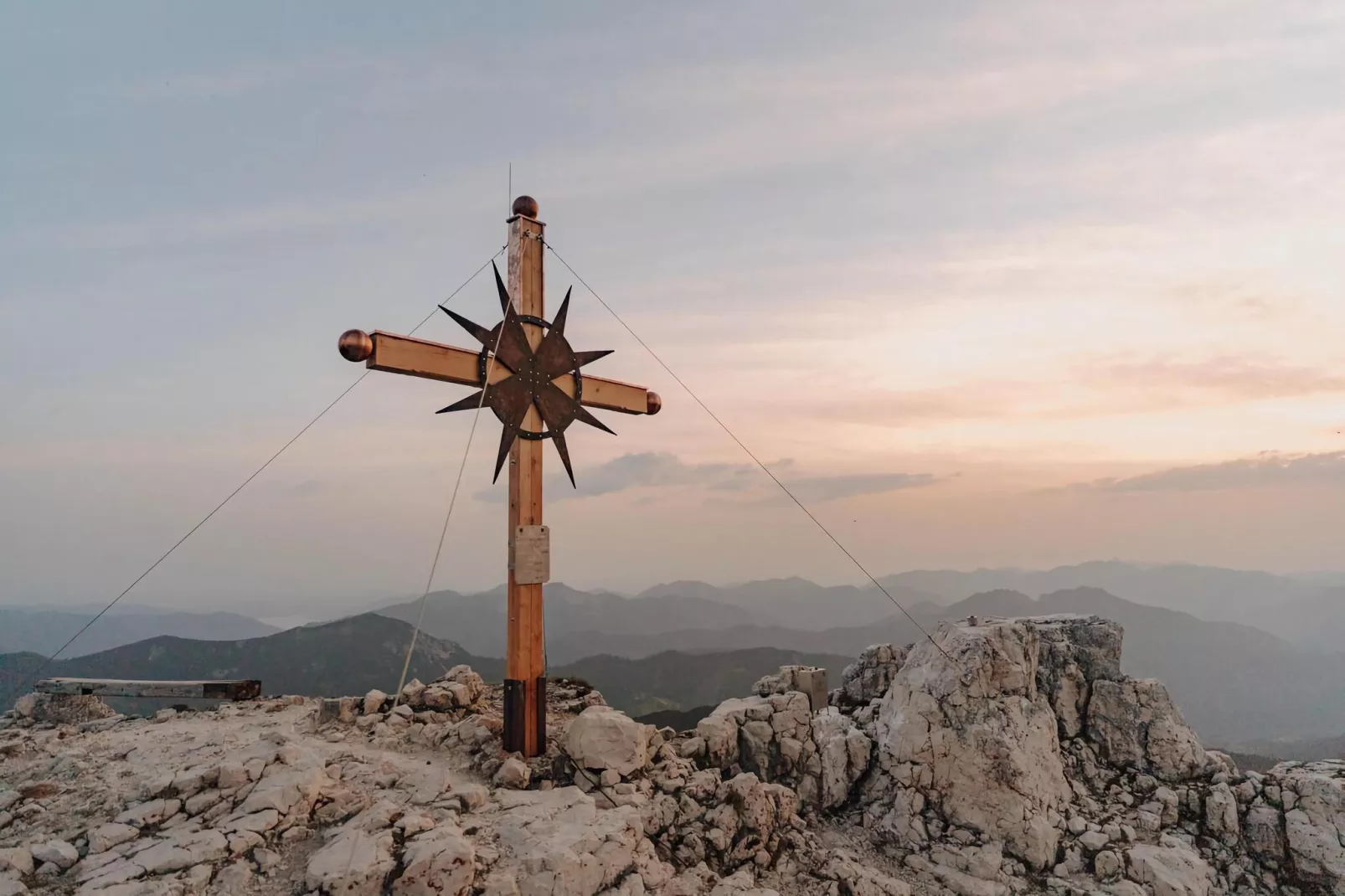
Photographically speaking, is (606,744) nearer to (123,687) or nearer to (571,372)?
(571,372)

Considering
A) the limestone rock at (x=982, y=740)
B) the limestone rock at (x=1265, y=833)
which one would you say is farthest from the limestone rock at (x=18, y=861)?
the limestone rock at (x=1265, y=833)

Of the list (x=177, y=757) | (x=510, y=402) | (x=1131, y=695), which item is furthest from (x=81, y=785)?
(x=1131, y=695)

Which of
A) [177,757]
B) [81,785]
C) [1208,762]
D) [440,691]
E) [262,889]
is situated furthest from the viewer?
[1208,762]

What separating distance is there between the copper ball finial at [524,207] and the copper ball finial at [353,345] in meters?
3.06

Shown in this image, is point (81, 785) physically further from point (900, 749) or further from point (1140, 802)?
point (1140, 802)

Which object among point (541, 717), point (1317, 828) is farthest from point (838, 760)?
point (1317, 828)

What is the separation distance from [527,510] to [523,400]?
1.50 meters

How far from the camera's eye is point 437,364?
841 cm

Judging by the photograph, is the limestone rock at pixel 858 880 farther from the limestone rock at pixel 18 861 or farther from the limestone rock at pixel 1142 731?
the limestone rock at pixel 18 861

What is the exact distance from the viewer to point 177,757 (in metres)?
8.15

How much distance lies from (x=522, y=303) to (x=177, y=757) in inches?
279

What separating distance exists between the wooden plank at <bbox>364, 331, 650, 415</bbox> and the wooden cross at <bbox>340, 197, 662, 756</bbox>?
0.4 inches

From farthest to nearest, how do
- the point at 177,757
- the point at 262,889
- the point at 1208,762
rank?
the point at 1208,762, the point at 177,757, the point at 262,889

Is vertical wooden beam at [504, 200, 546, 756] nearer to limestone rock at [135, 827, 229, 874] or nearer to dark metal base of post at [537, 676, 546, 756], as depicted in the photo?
dark metal base of post at [537, 676, 546, 756]
